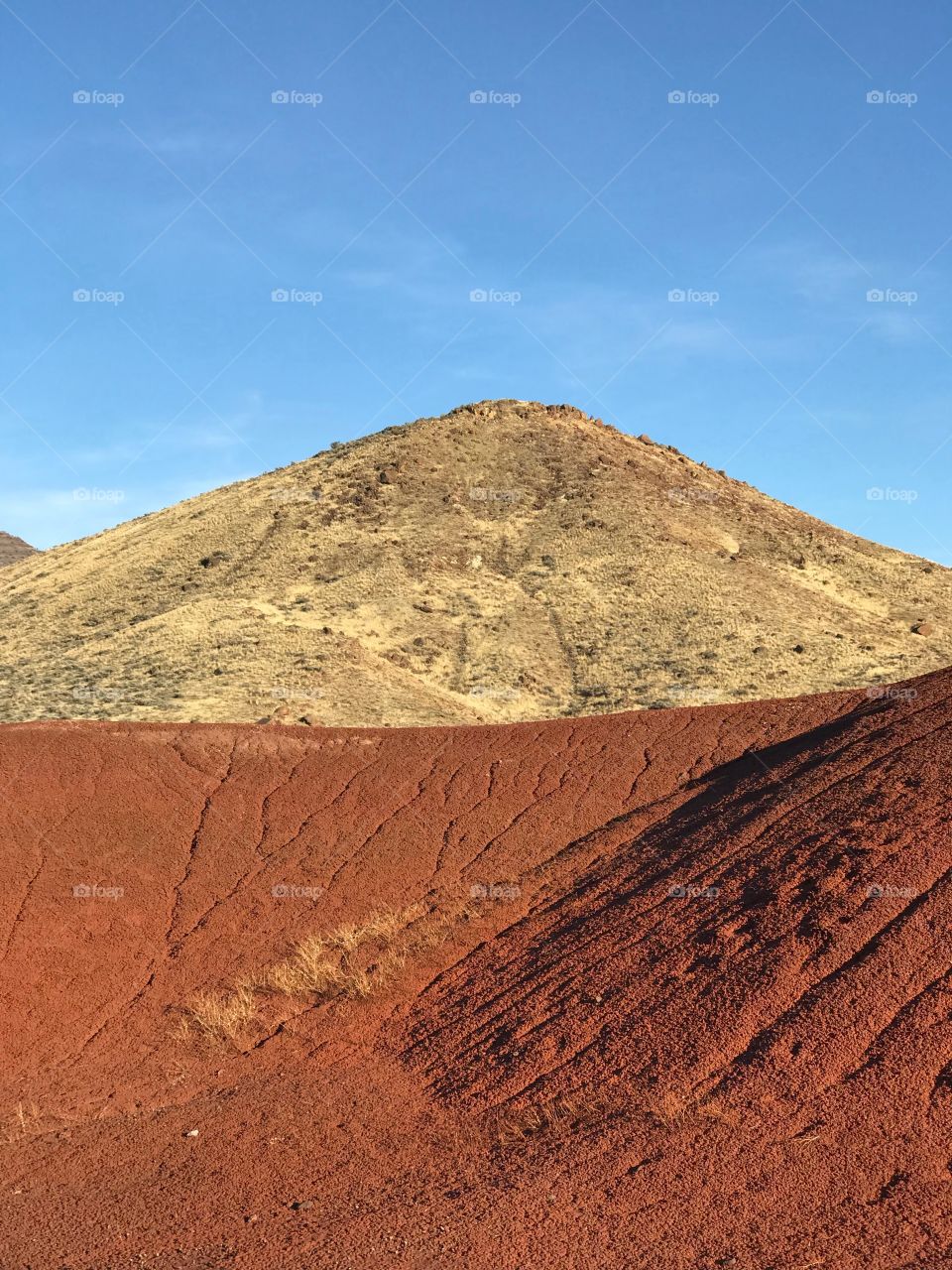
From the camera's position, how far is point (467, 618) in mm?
50531

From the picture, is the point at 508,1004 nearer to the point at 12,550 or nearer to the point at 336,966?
the point at 336,966

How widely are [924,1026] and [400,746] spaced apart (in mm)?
13023

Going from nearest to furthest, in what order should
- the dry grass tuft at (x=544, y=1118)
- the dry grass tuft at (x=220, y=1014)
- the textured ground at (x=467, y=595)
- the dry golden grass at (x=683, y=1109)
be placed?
the dry golden grass at (x=683, y=1109) < the dry grass tuft at (x=544, y=1118) < the dry grass tuft at (x=220, y=1014) < the textured ground at (x=467, y=595)

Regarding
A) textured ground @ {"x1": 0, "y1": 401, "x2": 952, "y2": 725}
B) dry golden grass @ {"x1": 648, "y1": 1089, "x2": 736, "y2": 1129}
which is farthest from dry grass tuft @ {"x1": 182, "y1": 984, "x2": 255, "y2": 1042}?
textured ground @ {"x1": 0, "y1": 401, "x2": 952, "y2": 725}

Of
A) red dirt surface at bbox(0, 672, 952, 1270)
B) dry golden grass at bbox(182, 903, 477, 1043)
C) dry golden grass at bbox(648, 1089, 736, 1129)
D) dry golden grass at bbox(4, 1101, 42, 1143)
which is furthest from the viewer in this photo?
dry golden grass at bbox(182, 903, 477, 1043)

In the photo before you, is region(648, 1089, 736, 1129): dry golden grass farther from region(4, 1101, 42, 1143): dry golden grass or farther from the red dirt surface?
region(4, 1101, 42, 1143): dry golden grass

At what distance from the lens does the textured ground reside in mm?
41906

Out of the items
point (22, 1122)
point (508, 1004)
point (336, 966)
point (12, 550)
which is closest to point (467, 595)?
point (336, 966)

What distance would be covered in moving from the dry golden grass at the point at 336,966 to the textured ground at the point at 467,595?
21869mm

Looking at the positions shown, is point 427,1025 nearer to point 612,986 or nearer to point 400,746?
point 612,986

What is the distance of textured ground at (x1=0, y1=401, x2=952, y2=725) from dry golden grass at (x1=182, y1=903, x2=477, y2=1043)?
21869 millimetres

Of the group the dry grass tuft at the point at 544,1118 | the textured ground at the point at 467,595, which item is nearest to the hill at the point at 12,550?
the textured ground at the point at 467,595

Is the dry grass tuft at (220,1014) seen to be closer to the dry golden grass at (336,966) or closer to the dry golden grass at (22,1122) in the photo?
the dry golden grass at (336,966)

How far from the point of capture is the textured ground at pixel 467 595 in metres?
41.9
